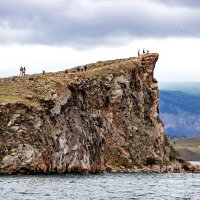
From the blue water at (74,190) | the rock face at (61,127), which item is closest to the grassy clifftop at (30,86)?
the rock face at (61,127)

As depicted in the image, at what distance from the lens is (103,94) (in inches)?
7805

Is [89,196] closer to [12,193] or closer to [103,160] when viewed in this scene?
[12,193]

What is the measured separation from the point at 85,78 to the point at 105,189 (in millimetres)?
78762

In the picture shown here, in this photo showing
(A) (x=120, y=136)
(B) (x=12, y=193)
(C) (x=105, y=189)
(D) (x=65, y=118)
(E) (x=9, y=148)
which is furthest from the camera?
(A) (x=120, y=136)

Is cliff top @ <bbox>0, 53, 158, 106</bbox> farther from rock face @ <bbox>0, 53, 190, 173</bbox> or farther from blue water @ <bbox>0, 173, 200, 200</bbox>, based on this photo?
blue water @ <bbox>0, 173, 200, 200</bbox>

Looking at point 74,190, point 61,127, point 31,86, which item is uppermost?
point 31,86

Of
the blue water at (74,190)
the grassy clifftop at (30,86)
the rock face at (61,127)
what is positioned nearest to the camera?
the blue water at (74,190)

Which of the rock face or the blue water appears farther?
the rock face

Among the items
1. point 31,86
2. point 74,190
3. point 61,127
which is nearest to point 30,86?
point 31,86

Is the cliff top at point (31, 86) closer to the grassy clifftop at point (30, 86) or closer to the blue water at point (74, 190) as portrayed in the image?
the grassy clifftop at point (30, 86)

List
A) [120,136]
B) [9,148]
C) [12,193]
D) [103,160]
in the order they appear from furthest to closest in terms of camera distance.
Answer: [120,136] < [103,160] < [9,148] < [12,193]

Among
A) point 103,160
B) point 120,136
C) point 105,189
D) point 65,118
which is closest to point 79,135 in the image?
point 65,118

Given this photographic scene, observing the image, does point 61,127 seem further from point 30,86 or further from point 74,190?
point 74,190

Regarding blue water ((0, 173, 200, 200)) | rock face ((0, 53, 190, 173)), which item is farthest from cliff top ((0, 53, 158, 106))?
blue water ((0, 173, 200, 200))
